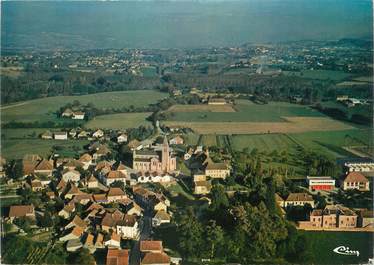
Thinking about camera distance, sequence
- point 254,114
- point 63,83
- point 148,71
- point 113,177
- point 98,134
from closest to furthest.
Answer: point 113,177, point 98,134, point 254,114, point 63,83, point 148,71

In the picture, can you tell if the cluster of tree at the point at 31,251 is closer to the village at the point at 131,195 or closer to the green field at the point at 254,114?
the village at the point at 131,195

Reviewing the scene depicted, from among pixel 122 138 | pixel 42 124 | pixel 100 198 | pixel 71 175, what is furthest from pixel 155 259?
pixel 42 124

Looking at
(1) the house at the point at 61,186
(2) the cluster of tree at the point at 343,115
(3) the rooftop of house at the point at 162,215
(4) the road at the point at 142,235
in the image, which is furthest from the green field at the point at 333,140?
(1) the house at the point at 61,186

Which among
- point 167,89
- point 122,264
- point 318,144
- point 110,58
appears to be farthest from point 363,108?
point 122,264

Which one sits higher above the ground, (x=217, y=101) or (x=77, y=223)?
(x=217, y=101)

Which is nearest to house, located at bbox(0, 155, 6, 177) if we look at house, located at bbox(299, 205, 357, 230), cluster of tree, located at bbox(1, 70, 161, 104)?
cluster of tree, located at bbox(1, 70, 161, 104)

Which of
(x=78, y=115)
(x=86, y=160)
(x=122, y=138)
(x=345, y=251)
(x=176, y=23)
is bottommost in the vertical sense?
(x=345, y=251)

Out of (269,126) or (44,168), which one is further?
(269,126)

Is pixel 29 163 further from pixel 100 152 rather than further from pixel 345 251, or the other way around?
pixel 345 251
